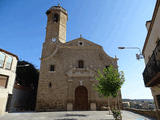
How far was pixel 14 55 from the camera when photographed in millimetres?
13461

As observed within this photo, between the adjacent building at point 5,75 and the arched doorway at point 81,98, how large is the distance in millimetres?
8040

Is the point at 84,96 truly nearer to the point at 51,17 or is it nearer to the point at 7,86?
the point at 7,86

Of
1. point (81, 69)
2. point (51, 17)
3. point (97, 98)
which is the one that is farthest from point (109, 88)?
point (51, 17)

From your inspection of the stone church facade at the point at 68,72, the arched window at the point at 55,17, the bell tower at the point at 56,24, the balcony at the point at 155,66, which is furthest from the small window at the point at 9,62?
the balcony at the point at 155,66

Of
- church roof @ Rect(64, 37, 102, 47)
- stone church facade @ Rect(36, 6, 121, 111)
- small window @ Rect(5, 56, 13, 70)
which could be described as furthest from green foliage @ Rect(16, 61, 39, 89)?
church roof @ Rect(64, 37, 102, 47)

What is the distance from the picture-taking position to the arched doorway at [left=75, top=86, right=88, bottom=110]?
15.3 meters

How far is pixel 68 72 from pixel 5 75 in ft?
24.8

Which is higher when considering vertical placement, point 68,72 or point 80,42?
point 80,42

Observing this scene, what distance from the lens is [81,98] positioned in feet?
51.5

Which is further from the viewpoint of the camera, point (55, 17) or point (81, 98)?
point (55, 17)

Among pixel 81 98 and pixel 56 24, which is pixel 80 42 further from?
pixel 81 98

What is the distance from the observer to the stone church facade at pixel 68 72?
15.3 m

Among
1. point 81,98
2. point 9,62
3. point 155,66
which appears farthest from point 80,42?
point 155,66

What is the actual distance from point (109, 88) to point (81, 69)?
7.74 meters
